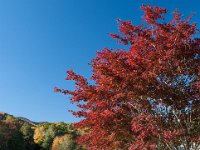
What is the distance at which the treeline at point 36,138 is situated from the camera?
240ft

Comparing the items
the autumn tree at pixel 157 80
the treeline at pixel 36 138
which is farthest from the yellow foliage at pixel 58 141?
the autumn tree at pixel 157 80

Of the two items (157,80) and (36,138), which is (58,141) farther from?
(157,80)

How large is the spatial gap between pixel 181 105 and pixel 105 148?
6.81m

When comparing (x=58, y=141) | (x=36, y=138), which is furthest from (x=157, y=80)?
(x=36, y=138)

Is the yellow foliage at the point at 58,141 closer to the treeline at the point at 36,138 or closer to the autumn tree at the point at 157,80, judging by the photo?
the treeline at the point at 36,138

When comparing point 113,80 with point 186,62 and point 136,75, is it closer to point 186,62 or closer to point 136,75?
point 136,75

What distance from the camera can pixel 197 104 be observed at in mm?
11508

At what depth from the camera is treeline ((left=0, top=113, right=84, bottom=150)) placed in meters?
73.1

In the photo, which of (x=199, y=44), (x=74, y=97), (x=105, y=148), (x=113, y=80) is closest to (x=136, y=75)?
(x=113, y=80)

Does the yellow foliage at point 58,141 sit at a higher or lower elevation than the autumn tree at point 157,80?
higher

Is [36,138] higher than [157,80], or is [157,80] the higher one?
[36,138]

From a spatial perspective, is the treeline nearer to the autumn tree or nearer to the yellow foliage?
the yellow foliage

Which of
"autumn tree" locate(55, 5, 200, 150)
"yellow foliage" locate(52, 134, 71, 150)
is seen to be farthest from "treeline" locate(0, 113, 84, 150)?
"autumn tree" locate(55, 5, 200, 150)

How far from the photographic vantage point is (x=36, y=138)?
87.7 m
